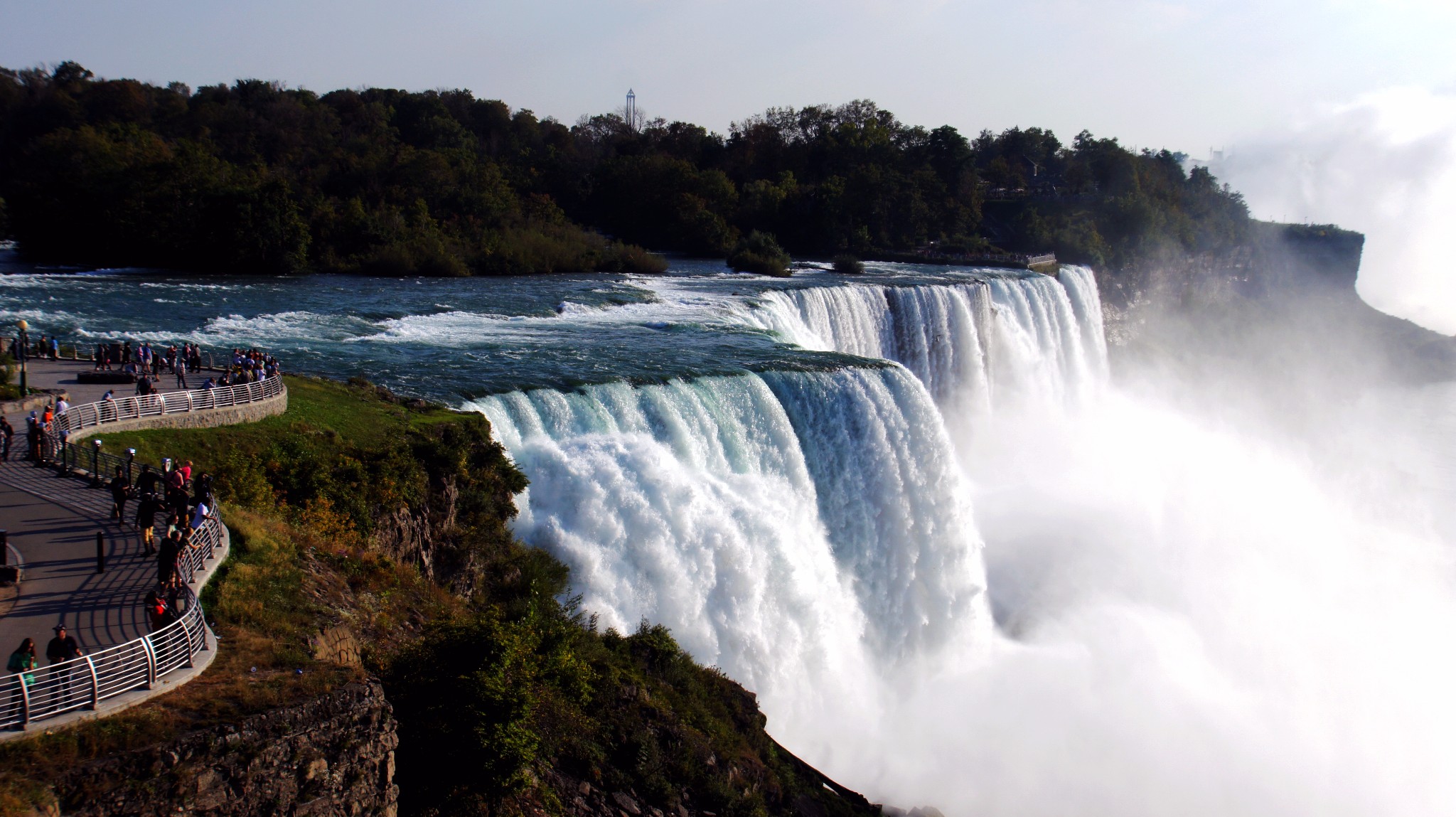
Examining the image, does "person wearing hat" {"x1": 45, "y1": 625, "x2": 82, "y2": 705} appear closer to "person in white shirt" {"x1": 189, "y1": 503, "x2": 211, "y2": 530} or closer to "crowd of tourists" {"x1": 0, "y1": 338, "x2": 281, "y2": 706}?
"crowd of tourists" {"x1": 0, "y1": 338, "x2": 281, "y2": 706}

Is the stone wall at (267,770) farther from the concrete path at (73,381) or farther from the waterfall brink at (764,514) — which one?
the concrete path at (73,381)

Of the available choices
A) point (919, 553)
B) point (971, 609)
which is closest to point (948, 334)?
point (919, 553)

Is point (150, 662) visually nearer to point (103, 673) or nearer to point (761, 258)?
point (103, 673)

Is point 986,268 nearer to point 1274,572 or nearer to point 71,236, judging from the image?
point 1274,572

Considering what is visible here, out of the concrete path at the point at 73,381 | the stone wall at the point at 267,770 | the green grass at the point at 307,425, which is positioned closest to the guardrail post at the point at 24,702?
the stone wall at the point at 267,770

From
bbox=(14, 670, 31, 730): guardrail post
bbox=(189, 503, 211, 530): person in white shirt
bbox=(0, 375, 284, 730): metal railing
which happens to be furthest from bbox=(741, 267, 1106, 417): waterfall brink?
bbox=(14, 670, 31, 730): guardrail post

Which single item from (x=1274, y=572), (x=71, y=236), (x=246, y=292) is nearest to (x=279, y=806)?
(x=1274, y=572)

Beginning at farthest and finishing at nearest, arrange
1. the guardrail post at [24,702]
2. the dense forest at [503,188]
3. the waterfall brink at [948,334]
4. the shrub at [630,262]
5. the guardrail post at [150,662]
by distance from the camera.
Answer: the shrub at [630,262]
the dense forest at [503,188]
the waterfall brink at [948,334]
the guardrail post at [150,662]
the guardrail post at [24,702]
